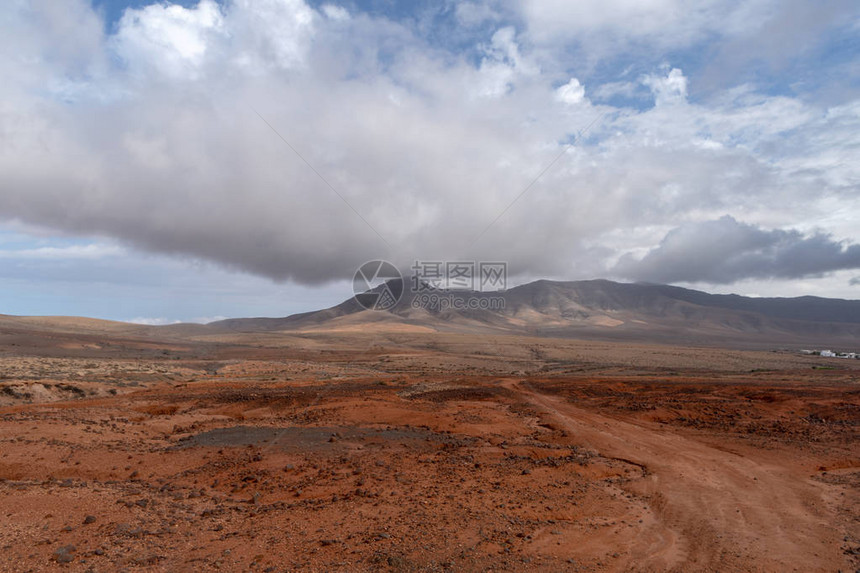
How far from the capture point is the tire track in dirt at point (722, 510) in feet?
Result: 24.4

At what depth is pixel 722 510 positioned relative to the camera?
31.5ft

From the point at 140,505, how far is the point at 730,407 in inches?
867

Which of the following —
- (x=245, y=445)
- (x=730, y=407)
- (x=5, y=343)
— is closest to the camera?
(x=245, y=445)

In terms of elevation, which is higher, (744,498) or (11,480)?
(11,480)

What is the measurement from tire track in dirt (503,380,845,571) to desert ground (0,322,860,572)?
5 cm

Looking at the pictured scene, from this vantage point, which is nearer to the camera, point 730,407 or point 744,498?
point 744,498

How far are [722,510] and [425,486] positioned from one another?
5575 millimetres

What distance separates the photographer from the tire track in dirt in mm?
7430

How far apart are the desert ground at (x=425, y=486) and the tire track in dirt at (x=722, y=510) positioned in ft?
0.15

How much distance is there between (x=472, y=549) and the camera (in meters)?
7.36

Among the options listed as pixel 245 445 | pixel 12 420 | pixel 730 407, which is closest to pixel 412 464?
pixel 245 445

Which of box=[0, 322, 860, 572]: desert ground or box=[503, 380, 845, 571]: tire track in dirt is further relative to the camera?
box=[503, 380, 845, 571]: tire track in dirt

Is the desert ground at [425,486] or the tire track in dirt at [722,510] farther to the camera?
the tire track in dirt at [722,510]

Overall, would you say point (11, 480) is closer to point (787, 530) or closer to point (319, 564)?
point (319, 564)
